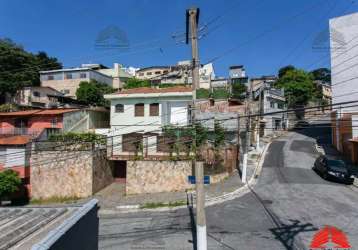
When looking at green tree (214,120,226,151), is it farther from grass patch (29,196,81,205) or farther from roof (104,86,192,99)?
grass patch (29,196,81,205)

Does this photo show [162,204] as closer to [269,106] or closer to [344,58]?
[344,58]

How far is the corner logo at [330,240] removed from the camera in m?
10.6

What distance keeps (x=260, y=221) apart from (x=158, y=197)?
7.35m

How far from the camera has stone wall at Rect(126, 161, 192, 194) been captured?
19.7 metres

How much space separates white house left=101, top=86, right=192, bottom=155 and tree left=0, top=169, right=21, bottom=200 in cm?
834

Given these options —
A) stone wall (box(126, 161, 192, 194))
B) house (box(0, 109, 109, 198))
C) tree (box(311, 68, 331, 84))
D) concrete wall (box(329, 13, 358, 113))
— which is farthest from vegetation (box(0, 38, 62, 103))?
tree (box(311, 68, 331, 84))

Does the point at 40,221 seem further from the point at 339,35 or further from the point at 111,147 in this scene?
the point at 339,35

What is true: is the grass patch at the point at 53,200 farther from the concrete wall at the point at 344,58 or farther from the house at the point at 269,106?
the concrete wall at the point at 344,58

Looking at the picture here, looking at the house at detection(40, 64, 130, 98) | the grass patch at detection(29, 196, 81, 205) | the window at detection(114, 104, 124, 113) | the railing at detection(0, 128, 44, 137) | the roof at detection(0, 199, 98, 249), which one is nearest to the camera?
the roof at detection(0, 199, 98, 249)

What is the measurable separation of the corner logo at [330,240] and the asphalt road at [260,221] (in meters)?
0.22

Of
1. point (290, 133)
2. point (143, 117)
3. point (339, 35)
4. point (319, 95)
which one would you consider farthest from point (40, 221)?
point (319, 95)

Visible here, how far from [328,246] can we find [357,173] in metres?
12.8

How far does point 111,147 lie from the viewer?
22.7m

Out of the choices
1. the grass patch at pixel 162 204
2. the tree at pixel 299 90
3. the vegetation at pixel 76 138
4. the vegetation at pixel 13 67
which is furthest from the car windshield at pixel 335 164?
the vegetation at pixel 13 67
